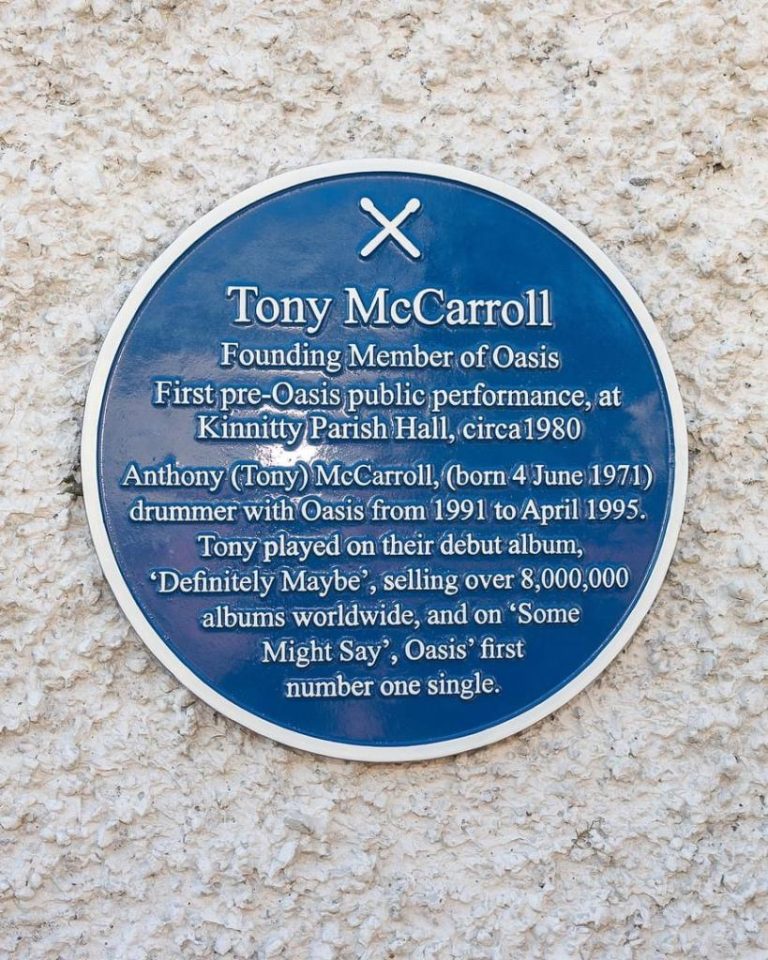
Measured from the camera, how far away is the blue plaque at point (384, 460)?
6.21ft

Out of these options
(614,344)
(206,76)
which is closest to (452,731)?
(614,344)

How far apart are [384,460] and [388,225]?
18.6 inches

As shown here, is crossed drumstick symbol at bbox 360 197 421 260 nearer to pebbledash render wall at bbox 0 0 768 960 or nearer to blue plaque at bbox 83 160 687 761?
blue plaque at bbox 83 160 687 761

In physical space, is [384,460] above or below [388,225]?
below

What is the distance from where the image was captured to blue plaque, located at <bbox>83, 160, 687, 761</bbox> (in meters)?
1.89

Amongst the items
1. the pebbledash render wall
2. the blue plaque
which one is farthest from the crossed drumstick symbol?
the pebbledash render wall

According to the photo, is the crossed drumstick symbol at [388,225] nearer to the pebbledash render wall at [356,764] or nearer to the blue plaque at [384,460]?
the blue plaque at [384,460]

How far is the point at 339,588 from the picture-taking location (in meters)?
1.92

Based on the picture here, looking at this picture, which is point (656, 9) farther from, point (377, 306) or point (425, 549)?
point (425, 549)

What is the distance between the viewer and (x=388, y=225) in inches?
77.9

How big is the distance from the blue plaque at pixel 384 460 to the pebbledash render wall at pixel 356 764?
73 mm

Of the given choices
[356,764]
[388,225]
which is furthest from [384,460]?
[356,764]

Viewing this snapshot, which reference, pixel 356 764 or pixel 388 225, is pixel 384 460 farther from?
pixel 356 764

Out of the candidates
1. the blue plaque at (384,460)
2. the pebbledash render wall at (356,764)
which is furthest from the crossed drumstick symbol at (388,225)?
the pebbledash render wall at (356,764)
